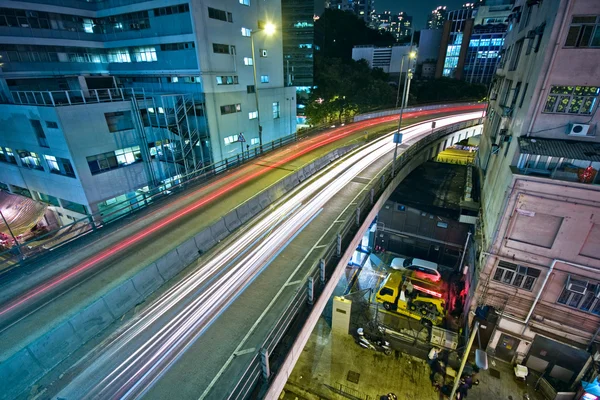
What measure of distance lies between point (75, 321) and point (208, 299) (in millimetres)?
3633

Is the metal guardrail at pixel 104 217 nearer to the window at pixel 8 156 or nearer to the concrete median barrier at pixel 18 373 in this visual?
the concrete median barrier at pixel 18 373

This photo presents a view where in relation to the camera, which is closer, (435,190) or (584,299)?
(584,299)

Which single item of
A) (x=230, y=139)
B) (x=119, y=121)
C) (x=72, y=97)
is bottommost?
(x=230, y=139)

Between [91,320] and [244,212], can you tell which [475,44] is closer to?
[244,212]

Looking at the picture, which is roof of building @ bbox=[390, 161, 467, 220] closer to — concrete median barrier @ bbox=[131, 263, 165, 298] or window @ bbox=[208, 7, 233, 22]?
concrete median barrier @ bbox=[131, 263, 165, 298]

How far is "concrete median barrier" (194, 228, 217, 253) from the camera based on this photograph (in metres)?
11.6

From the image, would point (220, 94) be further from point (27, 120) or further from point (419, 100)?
point (419, 100)

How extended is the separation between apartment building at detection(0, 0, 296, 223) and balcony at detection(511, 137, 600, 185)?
17842mm

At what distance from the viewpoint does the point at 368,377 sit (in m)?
14.6

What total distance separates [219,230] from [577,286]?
17.2 m

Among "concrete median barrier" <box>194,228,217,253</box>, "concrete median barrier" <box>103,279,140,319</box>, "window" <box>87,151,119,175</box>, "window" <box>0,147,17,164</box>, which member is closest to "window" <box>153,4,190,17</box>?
"window" <box>87,151,119,175</box>

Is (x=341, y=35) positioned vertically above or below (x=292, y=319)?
above

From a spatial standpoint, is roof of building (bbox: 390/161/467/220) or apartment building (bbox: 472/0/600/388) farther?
roof of building (bbox: 390/161/467/220)

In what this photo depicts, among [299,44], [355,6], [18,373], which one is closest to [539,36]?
[18,373]
